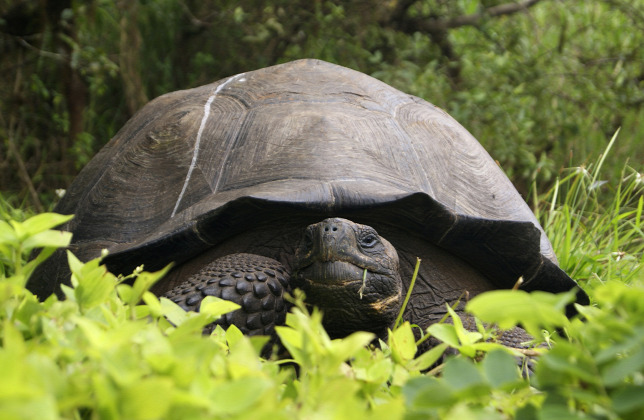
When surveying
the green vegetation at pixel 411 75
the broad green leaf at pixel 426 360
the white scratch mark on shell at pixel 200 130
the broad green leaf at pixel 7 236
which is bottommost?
the green vegetation at pixel 411 75

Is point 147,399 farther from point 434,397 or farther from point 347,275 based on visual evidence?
point 347,275

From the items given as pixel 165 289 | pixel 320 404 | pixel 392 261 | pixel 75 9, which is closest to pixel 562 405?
pixel 320 404

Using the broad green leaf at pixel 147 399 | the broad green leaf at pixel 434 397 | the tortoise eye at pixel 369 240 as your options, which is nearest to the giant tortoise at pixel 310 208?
the tortoise eye at pixel 369 240

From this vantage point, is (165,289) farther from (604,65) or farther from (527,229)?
(604,65)

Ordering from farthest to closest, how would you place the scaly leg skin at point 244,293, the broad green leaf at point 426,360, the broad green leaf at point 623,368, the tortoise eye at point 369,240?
the tortoise eye at point 369,240
the scaly leg skin at point 244,293
the broad green leaf at point 426,360
the broad green leaf at point 623,368

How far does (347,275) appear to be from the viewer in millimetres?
2326

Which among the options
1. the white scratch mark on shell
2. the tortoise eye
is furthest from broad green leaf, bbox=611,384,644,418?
the white scratch mark on shell

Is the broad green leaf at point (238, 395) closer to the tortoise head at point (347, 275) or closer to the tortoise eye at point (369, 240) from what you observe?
the tortoise head at point (347, 275)

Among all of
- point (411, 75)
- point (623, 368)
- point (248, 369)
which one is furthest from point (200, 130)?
point (411, 75)

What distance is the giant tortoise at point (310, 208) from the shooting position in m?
2.38

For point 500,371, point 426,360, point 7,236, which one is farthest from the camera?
point 426,360

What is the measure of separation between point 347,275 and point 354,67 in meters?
3.98

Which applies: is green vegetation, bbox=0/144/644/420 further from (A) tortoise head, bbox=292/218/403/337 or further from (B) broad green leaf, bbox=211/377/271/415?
(A) tortoise head, bbox=292/218/403/337

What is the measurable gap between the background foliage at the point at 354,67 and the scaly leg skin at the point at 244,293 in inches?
132
